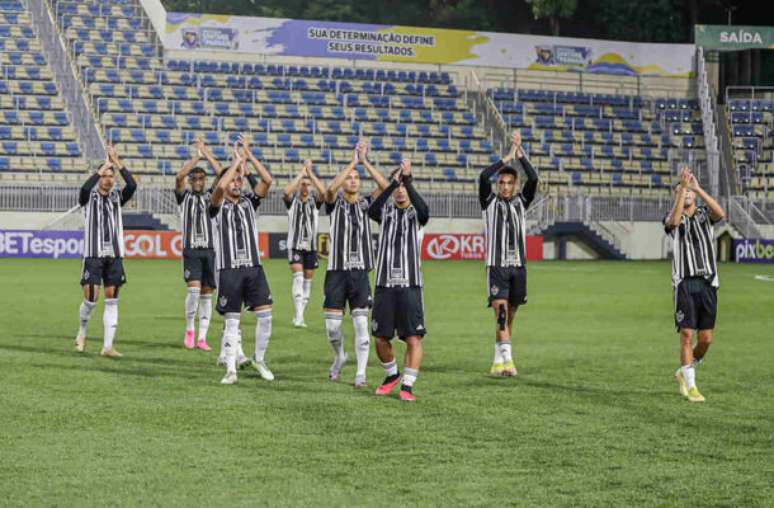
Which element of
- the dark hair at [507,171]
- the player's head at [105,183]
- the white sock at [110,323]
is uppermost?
the dark hair at [507,171]

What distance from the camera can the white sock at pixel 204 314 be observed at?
18.2m

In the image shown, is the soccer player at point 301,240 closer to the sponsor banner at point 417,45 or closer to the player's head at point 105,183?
the player's head at point 105,183

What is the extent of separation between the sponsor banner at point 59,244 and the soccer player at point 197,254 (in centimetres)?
2753

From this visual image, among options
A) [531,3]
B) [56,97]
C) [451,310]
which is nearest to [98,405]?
[451,310]

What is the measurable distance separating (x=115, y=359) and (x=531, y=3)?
56.6 m

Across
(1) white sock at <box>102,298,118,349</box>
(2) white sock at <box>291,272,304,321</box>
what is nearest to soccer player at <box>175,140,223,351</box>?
(1) white sock at <box>102,298,118,349</box>

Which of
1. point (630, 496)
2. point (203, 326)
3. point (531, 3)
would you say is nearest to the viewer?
point (630, 496)

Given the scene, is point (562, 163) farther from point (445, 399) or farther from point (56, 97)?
point (445, 399)

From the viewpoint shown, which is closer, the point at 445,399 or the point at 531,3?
the point at 445,399

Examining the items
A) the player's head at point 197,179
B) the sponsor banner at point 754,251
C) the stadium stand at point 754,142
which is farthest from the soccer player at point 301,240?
the stadium stand at point 754,142

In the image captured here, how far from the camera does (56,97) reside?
55.2m

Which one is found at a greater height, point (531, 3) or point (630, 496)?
point (531, 3)

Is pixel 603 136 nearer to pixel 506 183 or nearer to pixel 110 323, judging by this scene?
pixel 110 323

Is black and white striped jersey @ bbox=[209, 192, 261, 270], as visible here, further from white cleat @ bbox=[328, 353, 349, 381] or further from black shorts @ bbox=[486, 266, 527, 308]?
black shorts @ bbox=[486, 266, 527, 308]
